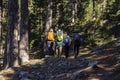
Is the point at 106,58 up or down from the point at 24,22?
down

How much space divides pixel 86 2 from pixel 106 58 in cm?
→ 3803

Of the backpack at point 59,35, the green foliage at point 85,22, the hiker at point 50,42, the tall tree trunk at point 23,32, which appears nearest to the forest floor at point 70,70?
the backpack at point 59,35

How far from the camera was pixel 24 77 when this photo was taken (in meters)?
16.0

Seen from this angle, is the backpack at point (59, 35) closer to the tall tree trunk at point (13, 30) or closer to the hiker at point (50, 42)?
the hiker at point (50, 42)

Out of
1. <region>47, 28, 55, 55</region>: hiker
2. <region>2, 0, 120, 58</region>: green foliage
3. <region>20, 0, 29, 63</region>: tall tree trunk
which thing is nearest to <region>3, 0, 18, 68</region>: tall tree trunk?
<region>20, 0, 29, 63</region>: tall tree trunk

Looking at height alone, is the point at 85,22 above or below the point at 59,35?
below

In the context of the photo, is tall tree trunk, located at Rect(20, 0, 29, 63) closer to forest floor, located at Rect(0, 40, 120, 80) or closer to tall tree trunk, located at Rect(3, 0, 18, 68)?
tall tree trunk, located at Rect(3, 0, 18, 68)

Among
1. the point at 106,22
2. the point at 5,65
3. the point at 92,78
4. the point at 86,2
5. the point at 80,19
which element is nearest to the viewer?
the point at 92,78

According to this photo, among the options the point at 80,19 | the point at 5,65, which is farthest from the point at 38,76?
the point at 80,19

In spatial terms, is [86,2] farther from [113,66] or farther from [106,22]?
[113,66]

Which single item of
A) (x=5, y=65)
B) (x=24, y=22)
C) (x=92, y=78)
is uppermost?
(x=24, y=22)

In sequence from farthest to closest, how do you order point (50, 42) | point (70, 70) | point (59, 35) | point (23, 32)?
point (23, 32), point (50, 42), point (59, 35), point (70, 70)

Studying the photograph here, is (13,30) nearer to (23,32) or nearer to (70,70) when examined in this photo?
(23,32)

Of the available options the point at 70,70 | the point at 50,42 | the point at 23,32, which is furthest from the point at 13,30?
the point at 70,70
